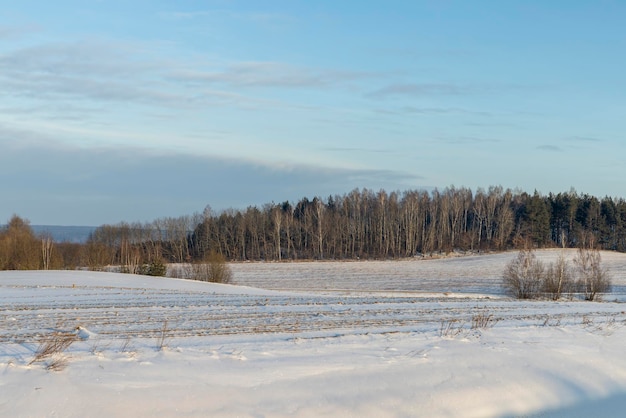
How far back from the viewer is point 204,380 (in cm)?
1031

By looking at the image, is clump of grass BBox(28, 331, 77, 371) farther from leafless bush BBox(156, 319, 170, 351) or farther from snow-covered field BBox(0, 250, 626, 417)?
leafless bush BBox(156, 319, 170, 351)

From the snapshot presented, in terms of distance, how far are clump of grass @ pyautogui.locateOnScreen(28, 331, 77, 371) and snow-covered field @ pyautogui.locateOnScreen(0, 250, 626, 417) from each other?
6cm

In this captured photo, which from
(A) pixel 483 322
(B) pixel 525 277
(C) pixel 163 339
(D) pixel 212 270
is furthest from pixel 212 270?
(C) pixel 163 339

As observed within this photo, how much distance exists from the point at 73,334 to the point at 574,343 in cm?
1113

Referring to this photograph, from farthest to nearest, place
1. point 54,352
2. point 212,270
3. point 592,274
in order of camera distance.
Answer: point 212,270 → point 592,274 → point 54,352

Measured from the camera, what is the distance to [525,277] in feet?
130

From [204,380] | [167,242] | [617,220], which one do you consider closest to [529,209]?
[617,220]

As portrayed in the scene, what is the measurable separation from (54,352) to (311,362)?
4.41 m

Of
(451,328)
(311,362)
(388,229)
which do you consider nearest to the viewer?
(311,362)

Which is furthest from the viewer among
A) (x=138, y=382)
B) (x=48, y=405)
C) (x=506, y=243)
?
(x=506, y=243)

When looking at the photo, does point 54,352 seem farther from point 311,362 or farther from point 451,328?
point 451,328

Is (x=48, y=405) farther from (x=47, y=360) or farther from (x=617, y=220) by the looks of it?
(x=617, y=220)

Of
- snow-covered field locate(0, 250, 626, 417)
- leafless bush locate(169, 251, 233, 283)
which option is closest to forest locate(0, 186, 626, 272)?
leafless bush locate(169, 251, 233, 283)

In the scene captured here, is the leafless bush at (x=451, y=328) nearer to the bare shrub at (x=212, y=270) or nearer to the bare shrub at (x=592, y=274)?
the bare shrub at (x=592, y=274)
